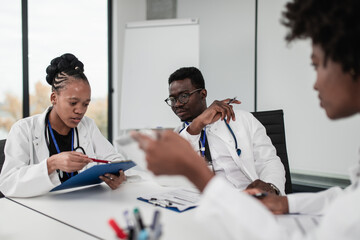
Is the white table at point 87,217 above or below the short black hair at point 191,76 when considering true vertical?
below

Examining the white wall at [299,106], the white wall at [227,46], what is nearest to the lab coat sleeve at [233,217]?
the white wall at [299,106]

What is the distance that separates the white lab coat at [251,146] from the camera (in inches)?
64.7

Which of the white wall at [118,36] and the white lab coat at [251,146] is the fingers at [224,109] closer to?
the white lab coat at [251,146]

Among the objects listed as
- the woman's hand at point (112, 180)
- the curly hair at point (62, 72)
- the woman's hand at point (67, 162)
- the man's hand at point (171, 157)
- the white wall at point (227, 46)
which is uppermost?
the white wall at point (227, 46)

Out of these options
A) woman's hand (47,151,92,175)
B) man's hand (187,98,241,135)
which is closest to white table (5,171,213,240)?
woman's hand (47,151,92,175)

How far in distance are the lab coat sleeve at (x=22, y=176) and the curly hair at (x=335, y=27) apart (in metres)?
1.08

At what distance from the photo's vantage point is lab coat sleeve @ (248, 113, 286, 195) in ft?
5.10

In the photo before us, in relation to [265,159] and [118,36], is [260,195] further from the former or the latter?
[118,36]

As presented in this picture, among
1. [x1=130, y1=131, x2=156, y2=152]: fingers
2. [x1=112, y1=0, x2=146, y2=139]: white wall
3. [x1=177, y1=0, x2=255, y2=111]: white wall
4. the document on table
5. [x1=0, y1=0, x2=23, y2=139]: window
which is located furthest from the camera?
[x1=112, y1=0, x2=146, y2=139]: white wall

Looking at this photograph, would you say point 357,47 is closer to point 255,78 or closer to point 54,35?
point 255,78

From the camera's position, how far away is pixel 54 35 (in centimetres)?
331

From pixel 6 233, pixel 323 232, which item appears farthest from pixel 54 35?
pixel 323 232

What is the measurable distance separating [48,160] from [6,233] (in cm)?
40

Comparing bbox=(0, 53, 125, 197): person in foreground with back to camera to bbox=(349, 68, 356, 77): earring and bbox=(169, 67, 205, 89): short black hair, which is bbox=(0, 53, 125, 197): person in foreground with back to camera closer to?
bbox=(169, 67, 205, 89): short black hair
